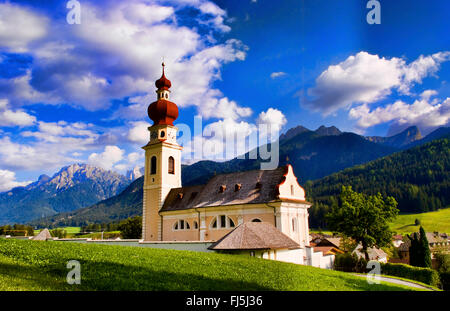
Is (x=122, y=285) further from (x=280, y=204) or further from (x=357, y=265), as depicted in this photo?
(x=357, y=265)

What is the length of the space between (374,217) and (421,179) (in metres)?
165

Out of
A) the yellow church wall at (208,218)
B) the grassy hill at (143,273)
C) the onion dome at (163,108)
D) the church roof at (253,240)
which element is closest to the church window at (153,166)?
the onion dome at (163,108)

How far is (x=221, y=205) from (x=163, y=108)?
51.3ft

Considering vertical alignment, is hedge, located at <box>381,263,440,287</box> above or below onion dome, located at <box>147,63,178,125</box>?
below

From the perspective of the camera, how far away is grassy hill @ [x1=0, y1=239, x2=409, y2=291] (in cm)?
1156

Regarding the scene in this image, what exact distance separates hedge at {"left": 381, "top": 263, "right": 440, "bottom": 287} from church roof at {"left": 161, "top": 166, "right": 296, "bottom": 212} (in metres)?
16.7

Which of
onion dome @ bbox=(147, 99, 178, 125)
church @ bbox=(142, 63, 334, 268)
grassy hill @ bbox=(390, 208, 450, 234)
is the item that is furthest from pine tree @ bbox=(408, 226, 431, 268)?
grassy hill @ bbox=(390, 208, 450, 234)

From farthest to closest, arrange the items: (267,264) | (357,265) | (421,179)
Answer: (421,179)
(357,265)
(267,264)

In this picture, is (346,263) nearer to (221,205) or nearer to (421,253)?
(221,205)

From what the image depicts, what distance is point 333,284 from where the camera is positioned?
17.6m

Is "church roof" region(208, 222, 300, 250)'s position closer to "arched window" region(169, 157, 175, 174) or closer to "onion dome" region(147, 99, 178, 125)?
"arched window" region(169, 157, 175, 174)

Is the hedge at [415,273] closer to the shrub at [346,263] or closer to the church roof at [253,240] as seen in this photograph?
the shrub at [346,263]
